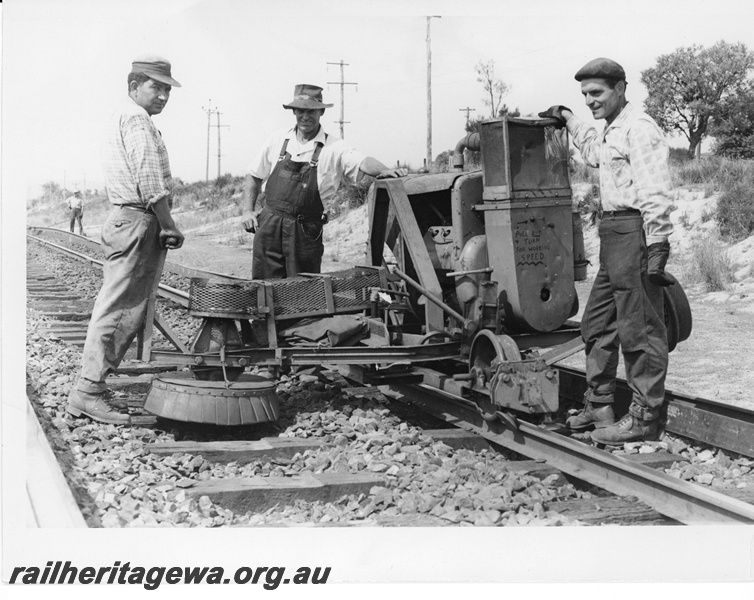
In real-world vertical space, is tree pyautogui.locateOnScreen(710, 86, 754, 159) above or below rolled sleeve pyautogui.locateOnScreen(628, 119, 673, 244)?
above

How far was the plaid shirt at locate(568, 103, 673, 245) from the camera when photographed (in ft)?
17.3

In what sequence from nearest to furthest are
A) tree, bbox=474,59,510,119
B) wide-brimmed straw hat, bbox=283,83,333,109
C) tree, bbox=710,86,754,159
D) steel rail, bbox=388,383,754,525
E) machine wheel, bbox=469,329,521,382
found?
steel rail, bbox=388,383,754,525 → machine wheel, bbox=469,329,521,382 → wide-brimmed straw hat, bbox=283,83,333,109 → tree, bbox=474,59,510,119 → tree, bbox=710,86,754,159

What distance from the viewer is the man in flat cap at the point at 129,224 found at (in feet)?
18.6

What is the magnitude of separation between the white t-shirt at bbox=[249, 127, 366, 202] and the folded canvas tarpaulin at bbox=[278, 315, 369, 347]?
1.24 metres

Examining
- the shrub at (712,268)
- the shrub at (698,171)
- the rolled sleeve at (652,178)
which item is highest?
the shrub at (698,171)

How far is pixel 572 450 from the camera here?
4934 mm

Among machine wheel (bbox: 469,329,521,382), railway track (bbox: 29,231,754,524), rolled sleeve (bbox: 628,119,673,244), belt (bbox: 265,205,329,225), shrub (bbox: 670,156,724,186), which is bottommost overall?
railway track (bbox: 29,231,754,524)

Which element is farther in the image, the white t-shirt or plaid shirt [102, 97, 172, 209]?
the white t-shirt

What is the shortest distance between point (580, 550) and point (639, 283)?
202 centimetres

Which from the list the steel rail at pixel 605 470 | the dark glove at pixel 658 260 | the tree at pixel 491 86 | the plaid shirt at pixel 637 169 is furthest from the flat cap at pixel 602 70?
the steel rail at pixel 605 470

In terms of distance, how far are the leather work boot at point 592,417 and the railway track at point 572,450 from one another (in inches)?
9.4

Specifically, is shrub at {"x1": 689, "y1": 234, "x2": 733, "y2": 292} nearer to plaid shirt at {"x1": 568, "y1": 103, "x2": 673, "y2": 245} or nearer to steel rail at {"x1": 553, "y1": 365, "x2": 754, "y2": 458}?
steel rail at {"x1": 553, "y1": 365, "x2": 754, "y2": 458}

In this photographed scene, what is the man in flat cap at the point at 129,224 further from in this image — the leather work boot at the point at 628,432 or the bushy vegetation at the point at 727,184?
the bushy vegetation at the point at 727,184

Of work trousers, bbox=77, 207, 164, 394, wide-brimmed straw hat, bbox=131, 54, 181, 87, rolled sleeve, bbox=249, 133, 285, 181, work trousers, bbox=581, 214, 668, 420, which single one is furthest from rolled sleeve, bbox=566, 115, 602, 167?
work trousers, bbox=77, 207, 164, 394
